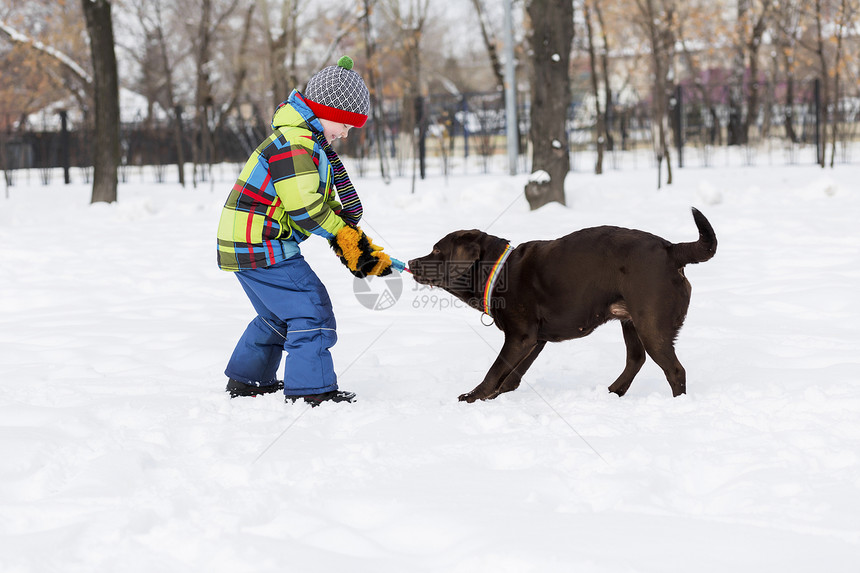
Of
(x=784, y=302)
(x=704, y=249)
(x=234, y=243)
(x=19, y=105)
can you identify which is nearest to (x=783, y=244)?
(x=784, y=302)

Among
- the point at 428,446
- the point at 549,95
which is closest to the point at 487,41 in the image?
the point at 549,95

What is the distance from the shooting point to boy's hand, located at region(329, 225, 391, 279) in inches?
151

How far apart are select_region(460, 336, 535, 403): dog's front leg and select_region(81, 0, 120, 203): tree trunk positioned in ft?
39.5

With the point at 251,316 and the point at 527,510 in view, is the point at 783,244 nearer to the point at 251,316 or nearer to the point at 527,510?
the point at 251,316

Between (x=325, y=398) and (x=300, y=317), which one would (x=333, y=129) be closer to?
(x=300, y=317)

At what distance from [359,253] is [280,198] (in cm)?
45

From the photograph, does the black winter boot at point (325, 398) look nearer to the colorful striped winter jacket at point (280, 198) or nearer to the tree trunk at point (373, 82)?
the colorful striped winter jacket at point (280, 198)

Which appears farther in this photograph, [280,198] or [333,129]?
[333,129]

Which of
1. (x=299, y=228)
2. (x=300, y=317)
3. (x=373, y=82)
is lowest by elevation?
(x=300, y=317)

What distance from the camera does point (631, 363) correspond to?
13.3 ft

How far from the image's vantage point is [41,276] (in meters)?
7.56

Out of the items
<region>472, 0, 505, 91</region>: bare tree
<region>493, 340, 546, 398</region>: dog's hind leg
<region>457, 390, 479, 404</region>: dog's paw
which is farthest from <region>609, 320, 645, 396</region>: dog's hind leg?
<region>472, 0, 505, 91</region>: bare tree

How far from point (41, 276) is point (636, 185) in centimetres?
1078

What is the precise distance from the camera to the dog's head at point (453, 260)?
4.12 m
